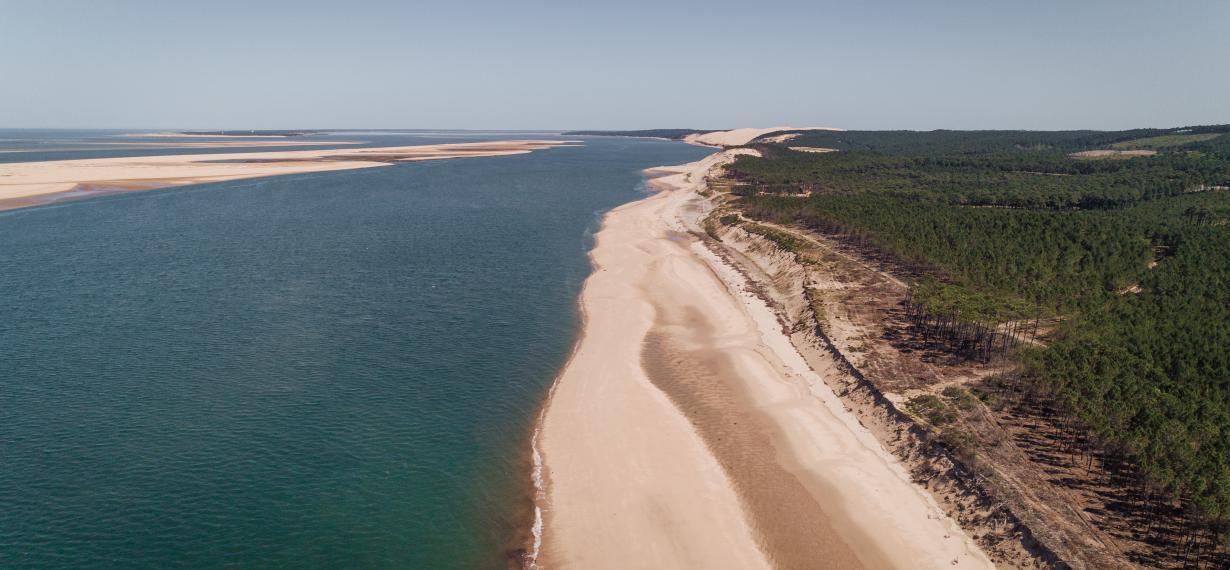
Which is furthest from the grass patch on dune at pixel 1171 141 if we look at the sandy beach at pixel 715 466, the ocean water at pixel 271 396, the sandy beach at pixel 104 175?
the sandy beach at pixel 104 175

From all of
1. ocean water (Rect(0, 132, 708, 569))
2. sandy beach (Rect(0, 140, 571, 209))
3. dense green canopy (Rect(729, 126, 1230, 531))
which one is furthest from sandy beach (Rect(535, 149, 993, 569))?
sandy beach (Rect(0, 140, 571, 209))

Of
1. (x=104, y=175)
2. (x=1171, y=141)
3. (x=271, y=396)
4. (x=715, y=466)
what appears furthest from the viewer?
(x=1171, y=141)

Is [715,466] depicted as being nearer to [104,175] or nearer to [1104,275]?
[1104,275]

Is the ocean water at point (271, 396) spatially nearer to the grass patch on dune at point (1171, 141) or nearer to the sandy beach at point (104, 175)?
the sandy beach at point (104, 175)

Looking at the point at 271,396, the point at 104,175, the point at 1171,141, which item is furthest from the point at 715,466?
the point at 1171,141

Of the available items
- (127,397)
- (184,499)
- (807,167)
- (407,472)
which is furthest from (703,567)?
(807,167)

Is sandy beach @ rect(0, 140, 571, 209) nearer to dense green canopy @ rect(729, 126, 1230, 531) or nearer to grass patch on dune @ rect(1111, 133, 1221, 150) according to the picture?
dense green canopy @ rect(729, 126, 1230, 531)
